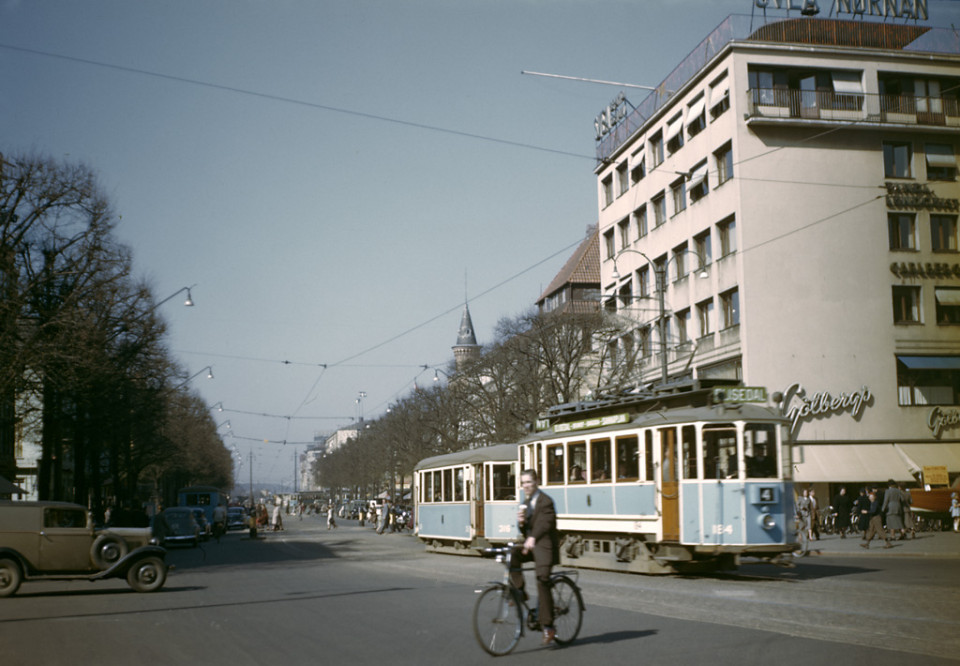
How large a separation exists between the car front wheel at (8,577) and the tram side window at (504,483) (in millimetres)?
13743

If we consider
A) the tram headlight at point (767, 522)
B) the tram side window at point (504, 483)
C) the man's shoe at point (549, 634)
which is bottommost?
the man's shoe at point (549, 634)

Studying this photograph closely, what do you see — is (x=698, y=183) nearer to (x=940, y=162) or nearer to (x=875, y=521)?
(x=940, y=162)

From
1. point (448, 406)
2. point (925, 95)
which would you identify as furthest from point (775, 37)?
point (448, 406)

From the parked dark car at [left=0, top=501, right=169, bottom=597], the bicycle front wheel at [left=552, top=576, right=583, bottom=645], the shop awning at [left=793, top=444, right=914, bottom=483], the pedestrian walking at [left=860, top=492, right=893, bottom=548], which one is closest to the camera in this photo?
the bicycle front wheel at [left=552, top=576, right=583, bottom=645]

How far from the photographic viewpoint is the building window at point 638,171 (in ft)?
173

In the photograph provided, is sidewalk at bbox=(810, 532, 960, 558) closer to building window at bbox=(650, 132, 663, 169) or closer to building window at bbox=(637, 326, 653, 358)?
building window at bbox=(637, 326, 653, 358)


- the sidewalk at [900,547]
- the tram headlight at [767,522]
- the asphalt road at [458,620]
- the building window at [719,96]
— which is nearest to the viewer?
the asphalt road at [458,620]

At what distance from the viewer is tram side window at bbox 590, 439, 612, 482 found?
2206 cm

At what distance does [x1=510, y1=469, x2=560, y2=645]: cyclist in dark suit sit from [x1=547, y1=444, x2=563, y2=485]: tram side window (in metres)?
13.8

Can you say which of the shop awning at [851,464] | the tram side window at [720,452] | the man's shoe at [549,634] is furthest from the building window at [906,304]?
the man's shoe at [549,634]

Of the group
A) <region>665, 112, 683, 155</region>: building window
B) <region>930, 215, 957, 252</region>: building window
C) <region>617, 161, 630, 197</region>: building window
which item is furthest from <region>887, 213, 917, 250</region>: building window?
<region>617, 161, 630, 197</region>: building window

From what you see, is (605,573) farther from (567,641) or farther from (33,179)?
(33,179)

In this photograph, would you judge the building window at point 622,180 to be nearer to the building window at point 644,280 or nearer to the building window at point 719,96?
the building window at point 644,280

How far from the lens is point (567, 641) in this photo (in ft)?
33.5
